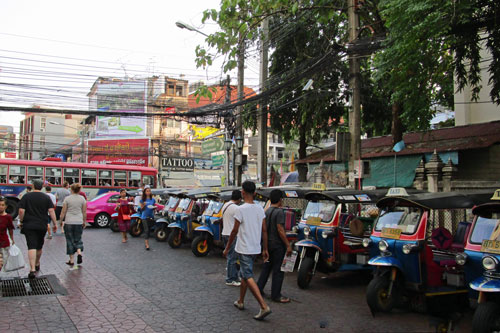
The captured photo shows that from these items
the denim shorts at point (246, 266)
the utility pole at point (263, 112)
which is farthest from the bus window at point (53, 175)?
the denim shorts at point (246, 266)

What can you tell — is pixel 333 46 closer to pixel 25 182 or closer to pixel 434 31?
pixel 434 31

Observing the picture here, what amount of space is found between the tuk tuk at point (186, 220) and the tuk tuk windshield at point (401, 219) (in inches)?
245

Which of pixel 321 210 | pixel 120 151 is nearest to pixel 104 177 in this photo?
pixel 321 210

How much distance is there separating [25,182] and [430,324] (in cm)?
2108

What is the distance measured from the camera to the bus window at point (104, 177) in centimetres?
2405

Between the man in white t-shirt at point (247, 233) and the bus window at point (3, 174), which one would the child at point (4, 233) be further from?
the bus window at point (3, 174)

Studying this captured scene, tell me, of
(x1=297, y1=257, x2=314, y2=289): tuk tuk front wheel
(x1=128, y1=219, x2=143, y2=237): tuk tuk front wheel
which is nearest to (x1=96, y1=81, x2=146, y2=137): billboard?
(x1=128, y1=219, x2=143, y2=237): tuk tuk front wheel

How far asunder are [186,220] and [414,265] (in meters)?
7.85

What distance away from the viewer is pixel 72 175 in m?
23.2

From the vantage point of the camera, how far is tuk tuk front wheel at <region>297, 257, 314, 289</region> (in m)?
7.93

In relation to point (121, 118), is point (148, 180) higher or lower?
lower

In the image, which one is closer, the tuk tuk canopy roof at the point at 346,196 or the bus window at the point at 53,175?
the tuk tuk canopy roof at the point at 346,196

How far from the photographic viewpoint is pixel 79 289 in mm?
7340

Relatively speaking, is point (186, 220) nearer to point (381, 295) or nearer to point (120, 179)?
point (381, 295)
